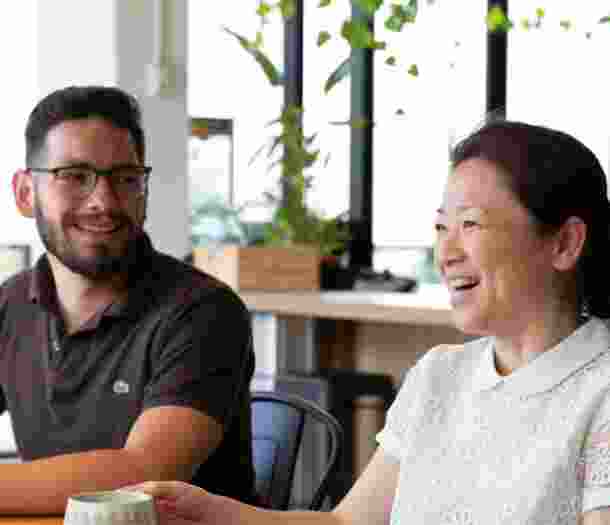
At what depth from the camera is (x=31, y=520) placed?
181 cm

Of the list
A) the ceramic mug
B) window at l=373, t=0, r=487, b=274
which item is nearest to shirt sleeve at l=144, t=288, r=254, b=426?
the ceramic mug

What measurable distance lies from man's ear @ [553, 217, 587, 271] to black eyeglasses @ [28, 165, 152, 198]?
91 centimetres

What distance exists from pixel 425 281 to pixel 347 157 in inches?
28.8

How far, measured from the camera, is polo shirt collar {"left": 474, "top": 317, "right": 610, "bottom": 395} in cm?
158

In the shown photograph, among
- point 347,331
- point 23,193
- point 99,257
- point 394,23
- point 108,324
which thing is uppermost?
point 394,23

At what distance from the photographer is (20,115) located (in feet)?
15.5

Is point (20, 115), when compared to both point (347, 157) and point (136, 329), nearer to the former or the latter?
point (347, 157)

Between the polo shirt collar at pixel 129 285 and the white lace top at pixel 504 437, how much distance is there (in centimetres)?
61

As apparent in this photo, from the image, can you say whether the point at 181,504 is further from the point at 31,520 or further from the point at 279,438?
the point at 279,438

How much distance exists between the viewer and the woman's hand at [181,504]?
164 cm

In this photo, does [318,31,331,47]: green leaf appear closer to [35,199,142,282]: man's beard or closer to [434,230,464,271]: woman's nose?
[35,199,142,282]: man's beard

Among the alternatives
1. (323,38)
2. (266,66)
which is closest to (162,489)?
(323,38)

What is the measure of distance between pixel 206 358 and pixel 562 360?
0.70 metres

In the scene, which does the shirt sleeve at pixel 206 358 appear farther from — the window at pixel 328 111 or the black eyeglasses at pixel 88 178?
the window at pixel 328 111
